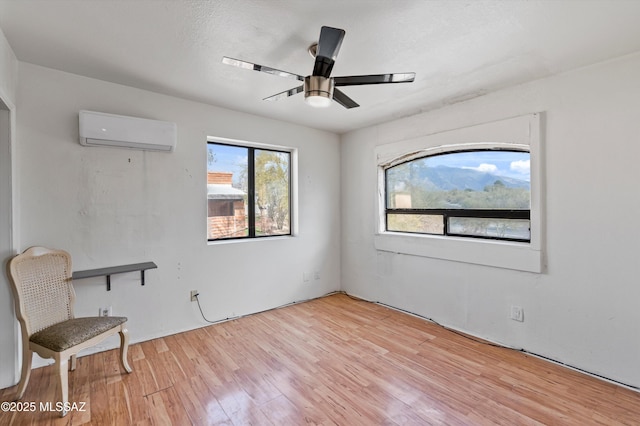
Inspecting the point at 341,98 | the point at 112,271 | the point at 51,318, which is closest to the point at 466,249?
the point at 341,98

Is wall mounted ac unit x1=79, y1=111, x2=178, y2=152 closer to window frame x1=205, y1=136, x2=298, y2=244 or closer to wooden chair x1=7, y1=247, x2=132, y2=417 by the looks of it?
window frame x1=205, y1=136, x2=298, y2=244

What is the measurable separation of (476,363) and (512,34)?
248 centimetres

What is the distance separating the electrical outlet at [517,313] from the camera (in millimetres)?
2645

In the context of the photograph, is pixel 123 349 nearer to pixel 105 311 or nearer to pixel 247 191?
pixel 105 311

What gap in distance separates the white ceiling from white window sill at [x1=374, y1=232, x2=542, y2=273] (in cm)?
149

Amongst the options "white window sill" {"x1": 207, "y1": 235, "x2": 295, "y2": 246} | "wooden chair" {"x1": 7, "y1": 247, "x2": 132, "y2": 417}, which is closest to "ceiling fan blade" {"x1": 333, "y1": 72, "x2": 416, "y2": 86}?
"white window sill" {"x1": 207, "y1": 235, "x2": 295, "y2": 246}

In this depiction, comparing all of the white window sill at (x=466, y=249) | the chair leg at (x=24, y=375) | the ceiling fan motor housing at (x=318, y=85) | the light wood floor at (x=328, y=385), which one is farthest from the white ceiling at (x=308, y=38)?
the light wood floor at (x=328, y=385)

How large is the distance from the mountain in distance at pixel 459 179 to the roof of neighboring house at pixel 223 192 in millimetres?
2244

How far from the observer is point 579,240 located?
234 centimetres

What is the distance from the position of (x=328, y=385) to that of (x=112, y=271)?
205 centimetres

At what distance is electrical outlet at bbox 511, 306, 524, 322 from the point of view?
264 centimetres

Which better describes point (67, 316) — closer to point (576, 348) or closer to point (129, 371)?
point (129, 371)

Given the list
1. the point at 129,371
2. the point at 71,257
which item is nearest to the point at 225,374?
the point at 129,371

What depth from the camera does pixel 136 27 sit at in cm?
181
